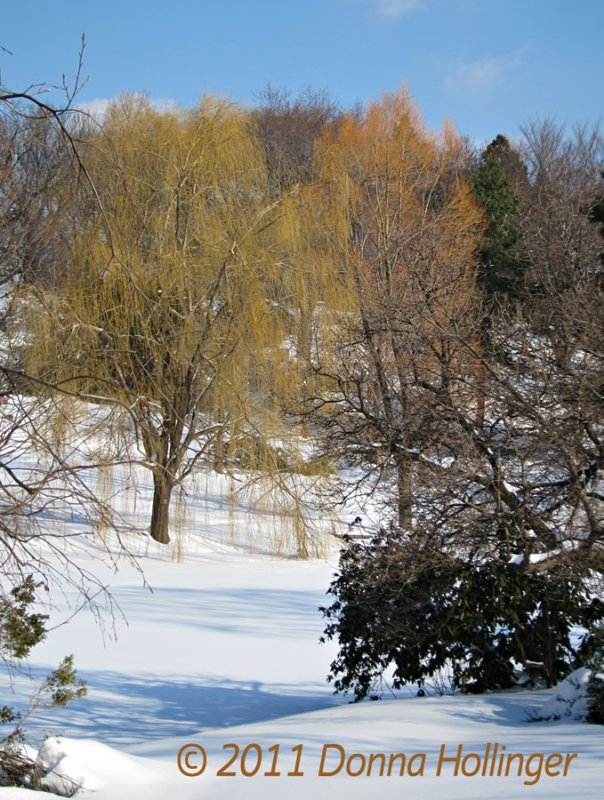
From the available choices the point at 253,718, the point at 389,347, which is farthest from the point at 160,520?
the point at 253,718

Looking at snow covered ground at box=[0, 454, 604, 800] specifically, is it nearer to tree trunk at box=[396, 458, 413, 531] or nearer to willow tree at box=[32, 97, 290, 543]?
tree trunk at box=[396, 458, 413, 531]

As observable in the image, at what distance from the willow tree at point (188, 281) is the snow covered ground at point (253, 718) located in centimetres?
333

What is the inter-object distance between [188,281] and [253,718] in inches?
367

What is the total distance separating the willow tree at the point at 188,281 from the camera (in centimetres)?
1538

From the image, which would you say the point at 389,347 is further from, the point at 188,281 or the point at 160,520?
the point at 160,520

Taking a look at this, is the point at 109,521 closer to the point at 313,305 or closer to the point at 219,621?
the point at 219,621

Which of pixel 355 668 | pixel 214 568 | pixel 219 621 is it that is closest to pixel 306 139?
pixel 214 568

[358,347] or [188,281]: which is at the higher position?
[188,281]

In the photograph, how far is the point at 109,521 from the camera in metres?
3.73

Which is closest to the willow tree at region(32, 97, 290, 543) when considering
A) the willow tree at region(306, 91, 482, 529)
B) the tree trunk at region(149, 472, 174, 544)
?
the tree trunk at region(149, 472, 174, 544)

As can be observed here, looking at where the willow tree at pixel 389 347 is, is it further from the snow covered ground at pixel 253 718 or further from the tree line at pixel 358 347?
the snow covered ground at pixel 253 718

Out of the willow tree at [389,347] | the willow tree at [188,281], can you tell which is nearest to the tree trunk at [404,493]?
the willow tree at [389,347]

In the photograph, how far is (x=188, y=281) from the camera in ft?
51.0

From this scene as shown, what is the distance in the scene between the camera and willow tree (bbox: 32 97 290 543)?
15.4 m
